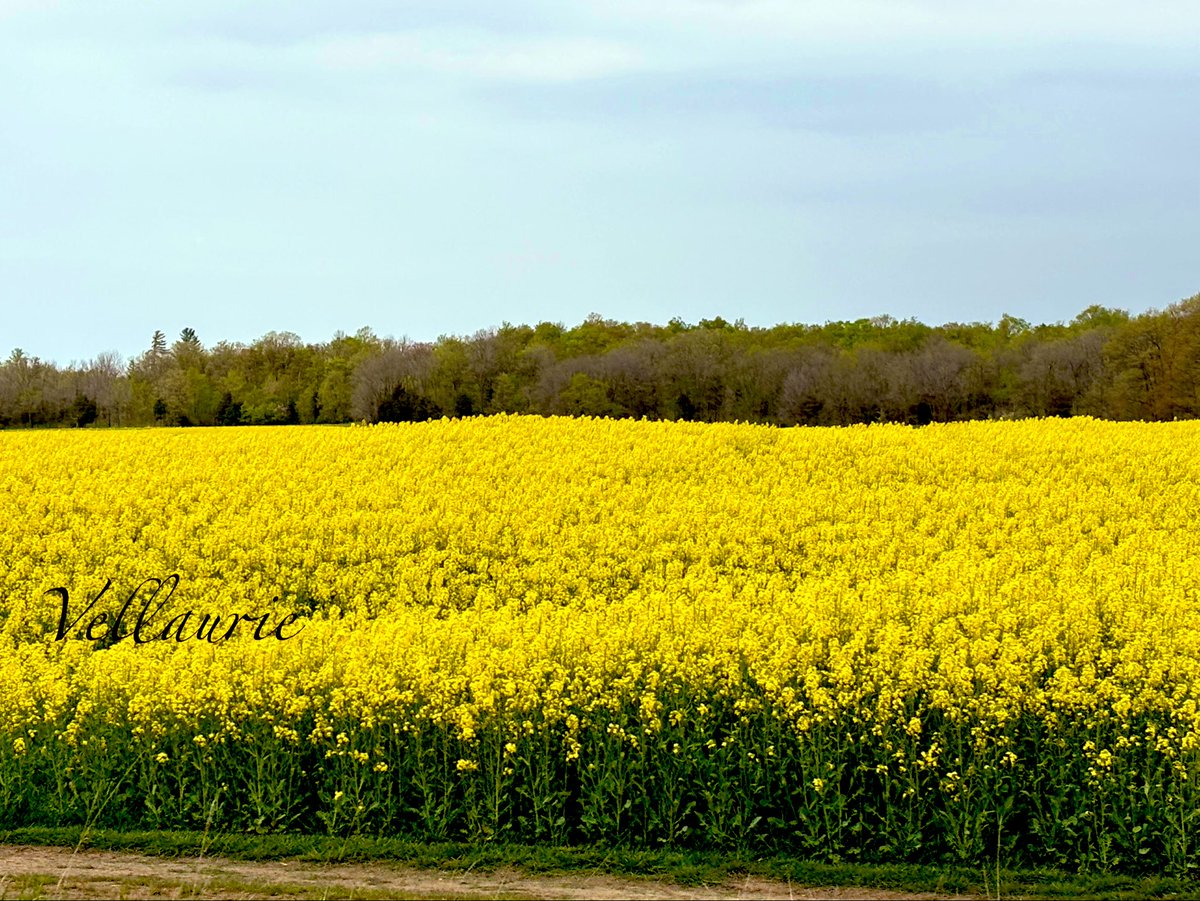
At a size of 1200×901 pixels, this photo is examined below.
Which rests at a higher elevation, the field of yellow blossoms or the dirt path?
the field of yellow blossoms

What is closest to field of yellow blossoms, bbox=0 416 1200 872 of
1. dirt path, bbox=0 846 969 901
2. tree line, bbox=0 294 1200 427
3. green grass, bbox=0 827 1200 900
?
green grass, bbox=0 827 1200 900

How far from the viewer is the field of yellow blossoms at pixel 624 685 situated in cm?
1064

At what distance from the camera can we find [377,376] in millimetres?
46438

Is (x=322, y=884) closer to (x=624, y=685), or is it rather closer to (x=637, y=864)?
(x=637, y=864)

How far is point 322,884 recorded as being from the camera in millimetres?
9945

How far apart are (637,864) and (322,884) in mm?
2446

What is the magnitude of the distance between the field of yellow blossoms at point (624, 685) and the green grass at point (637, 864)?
25cm

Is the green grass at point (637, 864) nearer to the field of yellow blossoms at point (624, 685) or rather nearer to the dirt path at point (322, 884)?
the dirt path at point (322, 884)

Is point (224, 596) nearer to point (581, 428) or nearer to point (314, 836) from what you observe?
point (314, 836)

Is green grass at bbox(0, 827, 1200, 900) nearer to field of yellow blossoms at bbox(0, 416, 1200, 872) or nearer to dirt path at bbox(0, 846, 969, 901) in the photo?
dirt path at bbox(0, 846, 969, 901)

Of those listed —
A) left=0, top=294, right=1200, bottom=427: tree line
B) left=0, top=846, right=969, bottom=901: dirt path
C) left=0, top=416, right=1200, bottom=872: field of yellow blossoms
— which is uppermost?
left=0, top=294, right=1200, bottom=427: tree line

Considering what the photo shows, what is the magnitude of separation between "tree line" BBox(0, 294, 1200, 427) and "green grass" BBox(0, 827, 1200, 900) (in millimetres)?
33286

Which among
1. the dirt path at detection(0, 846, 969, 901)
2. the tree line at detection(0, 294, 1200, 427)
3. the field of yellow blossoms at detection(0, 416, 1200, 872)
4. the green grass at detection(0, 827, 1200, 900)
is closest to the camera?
the dirt path at detection(0, 846, 969, 901)

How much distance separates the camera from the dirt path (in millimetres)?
9703
